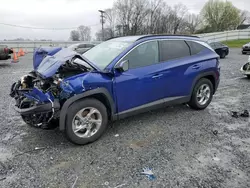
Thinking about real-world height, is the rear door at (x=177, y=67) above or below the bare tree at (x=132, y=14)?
below

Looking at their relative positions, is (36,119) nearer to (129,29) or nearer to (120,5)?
(129,29)

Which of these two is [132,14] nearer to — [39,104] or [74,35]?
[74,35]

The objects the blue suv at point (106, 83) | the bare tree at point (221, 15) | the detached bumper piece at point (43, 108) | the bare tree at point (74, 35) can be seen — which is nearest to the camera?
the detached bumper piece at point (43, 108)

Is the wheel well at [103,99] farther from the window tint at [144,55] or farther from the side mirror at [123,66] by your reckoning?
the window tint at [144,55]

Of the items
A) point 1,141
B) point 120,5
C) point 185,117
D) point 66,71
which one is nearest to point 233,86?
point 185,117

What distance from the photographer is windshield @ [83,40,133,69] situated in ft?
12.1

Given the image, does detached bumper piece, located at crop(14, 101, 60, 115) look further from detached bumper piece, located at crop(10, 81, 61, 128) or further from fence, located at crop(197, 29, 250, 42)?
fence, located at crop(197, 29, 250, 42)

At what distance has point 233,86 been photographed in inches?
292

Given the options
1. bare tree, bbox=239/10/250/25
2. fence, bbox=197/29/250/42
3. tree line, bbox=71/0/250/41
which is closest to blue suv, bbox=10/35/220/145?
fence, bbox=197/29/250/42

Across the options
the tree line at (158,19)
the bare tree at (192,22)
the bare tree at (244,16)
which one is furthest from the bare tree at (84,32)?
the bare tree at (244,16)

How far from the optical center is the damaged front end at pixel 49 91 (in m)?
3.00

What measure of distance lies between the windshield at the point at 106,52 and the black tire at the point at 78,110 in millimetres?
687

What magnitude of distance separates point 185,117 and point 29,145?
3.15 metres

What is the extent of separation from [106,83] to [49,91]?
0.89 meters
